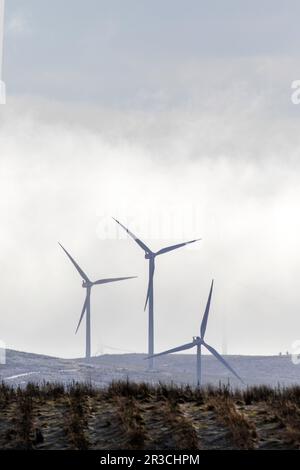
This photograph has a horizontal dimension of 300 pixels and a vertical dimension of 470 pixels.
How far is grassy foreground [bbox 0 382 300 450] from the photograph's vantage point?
4294 cm

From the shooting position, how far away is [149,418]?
4650 centimetres

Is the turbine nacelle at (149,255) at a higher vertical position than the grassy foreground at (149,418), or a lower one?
higher

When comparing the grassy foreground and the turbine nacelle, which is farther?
the turbine nacelle

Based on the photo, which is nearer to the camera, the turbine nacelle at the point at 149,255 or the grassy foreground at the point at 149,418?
the grassy foreground at the point at 149,418

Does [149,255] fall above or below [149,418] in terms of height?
above

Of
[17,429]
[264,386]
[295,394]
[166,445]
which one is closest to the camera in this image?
[166,445]

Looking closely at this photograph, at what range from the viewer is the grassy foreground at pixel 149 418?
42.9 meters

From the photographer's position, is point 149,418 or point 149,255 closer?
point 149,418

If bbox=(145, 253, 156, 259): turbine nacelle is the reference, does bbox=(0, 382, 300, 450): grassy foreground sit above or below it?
below
